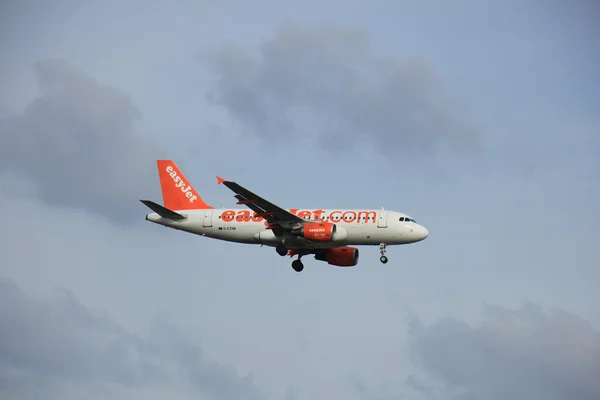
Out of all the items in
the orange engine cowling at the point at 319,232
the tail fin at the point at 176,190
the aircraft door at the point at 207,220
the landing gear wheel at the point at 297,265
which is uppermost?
the tail fin at the point at 176,190

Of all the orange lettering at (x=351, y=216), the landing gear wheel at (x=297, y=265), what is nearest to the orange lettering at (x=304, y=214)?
the orange lettering at (x=351, y=216)

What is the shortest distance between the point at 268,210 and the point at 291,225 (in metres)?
2.19

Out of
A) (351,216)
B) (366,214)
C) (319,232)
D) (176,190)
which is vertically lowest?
(319,232)

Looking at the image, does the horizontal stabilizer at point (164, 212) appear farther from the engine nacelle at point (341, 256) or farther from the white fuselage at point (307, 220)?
the engine nacelle at point (341, 256)

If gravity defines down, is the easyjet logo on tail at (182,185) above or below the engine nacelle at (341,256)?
above

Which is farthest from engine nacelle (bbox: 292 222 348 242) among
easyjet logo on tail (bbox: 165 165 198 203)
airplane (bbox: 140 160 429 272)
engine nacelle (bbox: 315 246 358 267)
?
easyjet logo on tail (bbox: 165 165 198 203)

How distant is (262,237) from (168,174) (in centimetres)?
1180

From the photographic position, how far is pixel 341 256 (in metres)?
85.3

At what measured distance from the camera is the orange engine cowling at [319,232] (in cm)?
7856

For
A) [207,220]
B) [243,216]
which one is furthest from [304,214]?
[207,220]

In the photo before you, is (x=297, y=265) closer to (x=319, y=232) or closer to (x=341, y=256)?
(x=341, y=256)

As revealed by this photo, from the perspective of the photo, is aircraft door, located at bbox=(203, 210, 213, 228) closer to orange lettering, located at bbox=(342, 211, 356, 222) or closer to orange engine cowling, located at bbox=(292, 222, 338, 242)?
orange engine cowling, located at bbox=(292, 222, 338, 242)

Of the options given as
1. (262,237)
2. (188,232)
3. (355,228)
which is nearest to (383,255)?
A: (355,228)

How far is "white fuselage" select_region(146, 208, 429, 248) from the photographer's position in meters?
79.4
